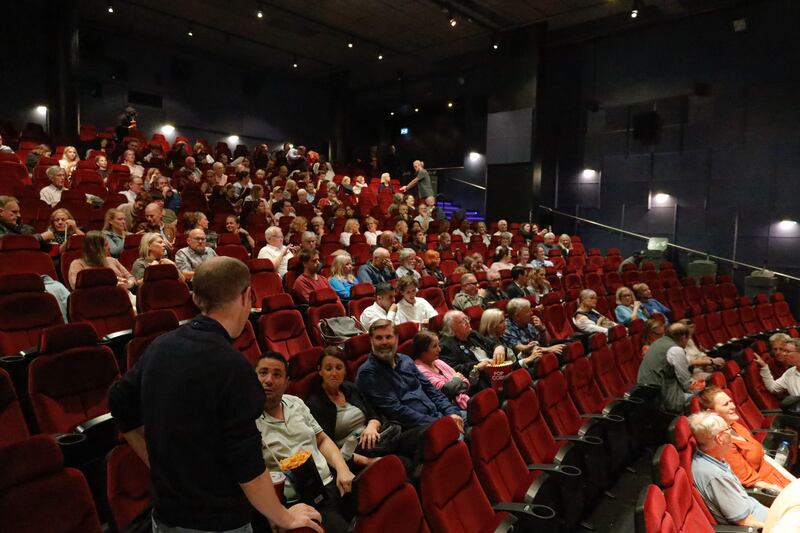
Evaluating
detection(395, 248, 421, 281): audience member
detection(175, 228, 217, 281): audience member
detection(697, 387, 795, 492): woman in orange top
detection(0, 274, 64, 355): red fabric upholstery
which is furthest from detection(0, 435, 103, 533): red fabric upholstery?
detection(395, 248, 421, 281): audience member

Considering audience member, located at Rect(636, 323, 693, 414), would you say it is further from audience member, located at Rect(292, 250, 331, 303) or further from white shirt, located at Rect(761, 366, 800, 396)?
audience member, located at Rect(292, 250, 331, 303)

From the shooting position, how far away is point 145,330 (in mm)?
2379

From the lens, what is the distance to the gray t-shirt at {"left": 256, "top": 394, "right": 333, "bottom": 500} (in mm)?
1740

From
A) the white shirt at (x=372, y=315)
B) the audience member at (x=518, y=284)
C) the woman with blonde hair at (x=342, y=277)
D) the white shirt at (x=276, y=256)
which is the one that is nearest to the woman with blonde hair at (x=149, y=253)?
the white shirt at (x=276, y=256)

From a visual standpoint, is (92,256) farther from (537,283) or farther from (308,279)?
(537,283)

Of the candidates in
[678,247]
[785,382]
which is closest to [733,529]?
[785,382]

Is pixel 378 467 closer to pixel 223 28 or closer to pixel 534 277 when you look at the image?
pixel 534 277

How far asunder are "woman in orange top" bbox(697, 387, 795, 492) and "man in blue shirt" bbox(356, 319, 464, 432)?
139 cm

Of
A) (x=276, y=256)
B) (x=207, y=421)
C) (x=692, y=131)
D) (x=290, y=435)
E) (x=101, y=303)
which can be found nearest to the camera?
(x=207, y=421)

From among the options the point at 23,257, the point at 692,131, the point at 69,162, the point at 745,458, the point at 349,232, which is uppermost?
the point at 692,131

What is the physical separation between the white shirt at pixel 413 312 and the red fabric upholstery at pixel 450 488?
72.9 inches

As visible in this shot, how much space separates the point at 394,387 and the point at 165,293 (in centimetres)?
167

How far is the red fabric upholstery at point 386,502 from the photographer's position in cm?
133

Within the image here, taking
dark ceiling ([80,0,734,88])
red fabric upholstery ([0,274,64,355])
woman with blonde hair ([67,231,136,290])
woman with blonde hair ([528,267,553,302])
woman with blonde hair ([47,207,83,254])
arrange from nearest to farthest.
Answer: red fabric upholstery ([0,274,64,355]) < woman with blonde hair ([67,231,136,290]) < woman with blonde hair ([47,207,83,254]) < woman with blonde hair ([528,267,553,302]) < dark ceiling ([80,0,734,88])
